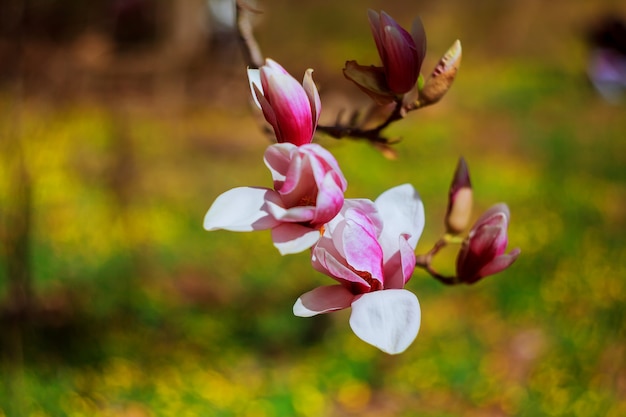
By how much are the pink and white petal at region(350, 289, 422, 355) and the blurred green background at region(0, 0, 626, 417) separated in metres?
0.39

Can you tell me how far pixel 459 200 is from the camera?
2.04 ft

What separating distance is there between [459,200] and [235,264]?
5.62 ft

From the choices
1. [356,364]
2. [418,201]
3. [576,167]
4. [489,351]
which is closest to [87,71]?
[356,364]

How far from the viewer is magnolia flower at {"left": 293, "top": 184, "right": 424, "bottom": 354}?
15.0 inches

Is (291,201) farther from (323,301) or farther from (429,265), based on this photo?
(429,265)

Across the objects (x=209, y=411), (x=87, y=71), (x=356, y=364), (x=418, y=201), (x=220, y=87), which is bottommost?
(x=220, y=87)

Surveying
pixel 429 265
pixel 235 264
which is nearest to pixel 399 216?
pixel 429 265

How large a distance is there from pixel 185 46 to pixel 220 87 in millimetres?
768

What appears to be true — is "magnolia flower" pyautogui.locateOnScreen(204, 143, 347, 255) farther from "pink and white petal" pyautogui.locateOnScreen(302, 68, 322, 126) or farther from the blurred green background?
the blurred green background

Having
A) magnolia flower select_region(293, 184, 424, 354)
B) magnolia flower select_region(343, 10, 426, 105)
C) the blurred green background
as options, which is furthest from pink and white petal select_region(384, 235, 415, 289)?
the blurred green background

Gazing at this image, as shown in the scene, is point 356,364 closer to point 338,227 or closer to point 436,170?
point 338,227

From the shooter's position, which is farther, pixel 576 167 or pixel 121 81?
pixel 121 81

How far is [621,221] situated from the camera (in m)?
2.60

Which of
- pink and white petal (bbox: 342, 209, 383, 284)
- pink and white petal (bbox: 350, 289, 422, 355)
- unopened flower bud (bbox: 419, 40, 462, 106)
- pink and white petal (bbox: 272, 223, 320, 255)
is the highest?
unopened flower bud (bbox: 419, 40, 462, 106)
